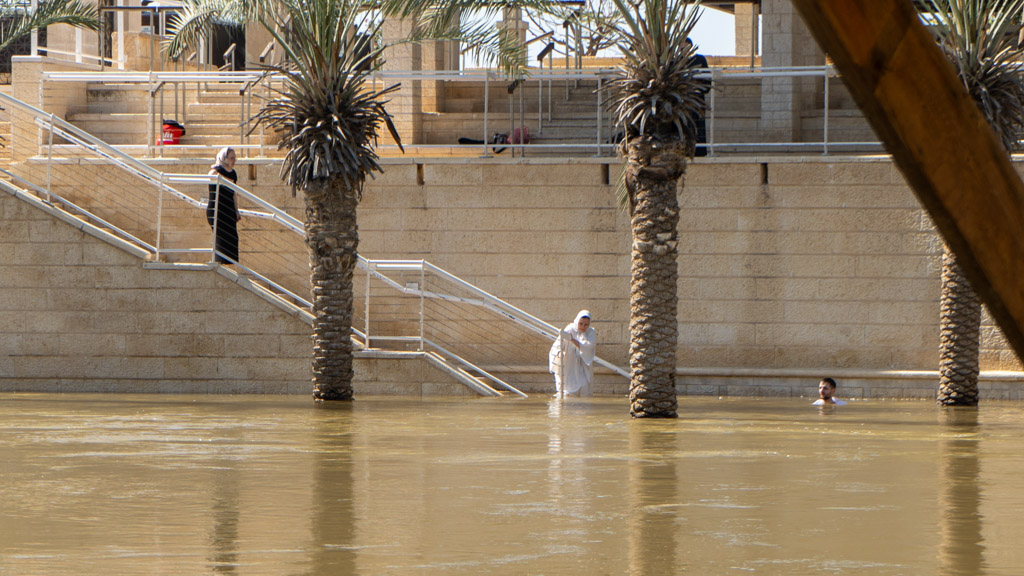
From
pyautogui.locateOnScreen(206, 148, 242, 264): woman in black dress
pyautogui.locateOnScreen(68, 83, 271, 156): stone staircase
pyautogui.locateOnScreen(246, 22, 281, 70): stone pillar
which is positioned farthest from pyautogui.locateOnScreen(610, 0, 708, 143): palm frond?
pyautogui.locateOnScreen(246, 22, 281, 70): stone pillar

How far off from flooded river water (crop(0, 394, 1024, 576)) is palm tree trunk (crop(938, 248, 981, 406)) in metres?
1.95

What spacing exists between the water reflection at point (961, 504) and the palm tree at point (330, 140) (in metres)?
6.46

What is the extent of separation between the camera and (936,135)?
1.81 m

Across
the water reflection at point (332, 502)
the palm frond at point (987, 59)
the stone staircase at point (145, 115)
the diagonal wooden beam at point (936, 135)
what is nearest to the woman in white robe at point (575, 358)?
the water reflection at point (332, 502)

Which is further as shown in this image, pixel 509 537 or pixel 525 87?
pixel 525 87

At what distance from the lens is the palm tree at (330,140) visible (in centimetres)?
1409

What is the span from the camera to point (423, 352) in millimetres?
15547

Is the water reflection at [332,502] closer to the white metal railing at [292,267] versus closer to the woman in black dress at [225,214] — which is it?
the white metal railing at [292,267]

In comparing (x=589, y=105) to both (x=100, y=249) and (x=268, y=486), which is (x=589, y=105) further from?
(x=268, y=486)

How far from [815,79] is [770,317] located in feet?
17.3

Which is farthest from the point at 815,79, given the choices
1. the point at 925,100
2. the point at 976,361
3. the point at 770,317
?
the point at 925,100

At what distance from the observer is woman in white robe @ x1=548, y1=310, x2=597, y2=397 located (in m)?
15.2

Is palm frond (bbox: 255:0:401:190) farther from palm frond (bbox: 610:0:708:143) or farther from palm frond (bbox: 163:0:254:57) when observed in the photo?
palm frond (bbox: 610:0:708:143)

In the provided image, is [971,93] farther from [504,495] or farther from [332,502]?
[332,502]
